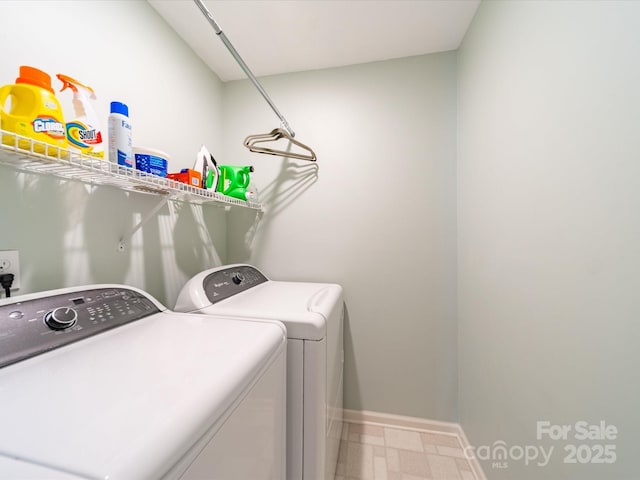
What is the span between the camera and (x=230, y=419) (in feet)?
1.80

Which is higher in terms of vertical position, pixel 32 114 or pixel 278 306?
pixel 32 114

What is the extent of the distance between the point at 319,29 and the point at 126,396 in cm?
191

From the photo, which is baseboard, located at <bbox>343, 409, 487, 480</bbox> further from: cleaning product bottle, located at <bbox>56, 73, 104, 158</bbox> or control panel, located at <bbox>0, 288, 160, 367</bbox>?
cleaning product bottle, located at <bbox>56, 73, 104, 158</bbox>

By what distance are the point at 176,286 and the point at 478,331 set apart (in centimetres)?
177

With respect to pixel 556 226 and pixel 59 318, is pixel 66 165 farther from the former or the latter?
pixel 556 226

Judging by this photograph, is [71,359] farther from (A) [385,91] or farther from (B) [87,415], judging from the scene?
(A) [385,91]

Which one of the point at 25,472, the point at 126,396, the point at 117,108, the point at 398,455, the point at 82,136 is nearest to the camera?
the point at 25,472

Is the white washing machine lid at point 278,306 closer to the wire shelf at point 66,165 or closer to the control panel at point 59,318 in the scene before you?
the control panel at point 59,318

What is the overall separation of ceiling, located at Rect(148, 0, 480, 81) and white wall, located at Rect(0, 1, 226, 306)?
0.17 metres

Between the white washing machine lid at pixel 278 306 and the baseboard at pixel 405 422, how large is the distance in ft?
3.39

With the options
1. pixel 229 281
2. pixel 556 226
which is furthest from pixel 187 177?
pixel 556 226

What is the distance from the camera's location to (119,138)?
0.84 m

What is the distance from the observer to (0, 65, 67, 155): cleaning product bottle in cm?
61

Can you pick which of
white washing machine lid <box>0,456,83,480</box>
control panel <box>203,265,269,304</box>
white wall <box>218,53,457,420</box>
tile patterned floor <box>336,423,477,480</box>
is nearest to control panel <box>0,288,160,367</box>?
control panel <box>203,265,269,304</box>
